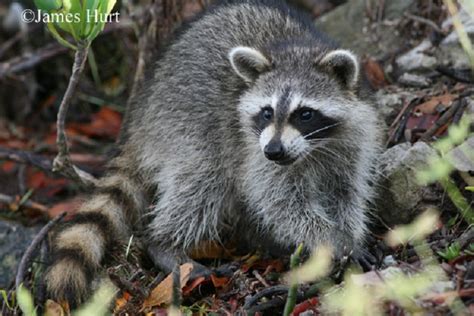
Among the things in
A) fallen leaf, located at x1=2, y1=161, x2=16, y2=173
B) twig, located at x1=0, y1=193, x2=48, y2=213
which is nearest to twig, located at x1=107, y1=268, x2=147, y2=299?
twig, located at x1=0, y1=193, x2=48, y2=213

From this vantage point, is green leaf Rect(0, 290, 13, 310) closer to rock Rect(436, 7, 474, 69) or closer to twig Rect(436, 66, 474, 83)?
twig Rect(436, 66, 474, 83)

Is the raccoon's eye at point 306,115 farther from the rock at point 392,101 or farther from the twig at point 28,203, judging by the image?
the twig at point 28,203

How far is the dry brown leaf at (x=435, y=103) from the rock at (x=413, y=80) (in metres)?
0.30

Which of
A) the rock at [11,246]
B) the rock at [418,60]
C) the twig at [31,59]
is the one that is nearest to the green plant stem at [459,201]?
the rock at [418,60]

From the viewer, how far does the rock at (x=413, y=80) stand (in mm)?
5363

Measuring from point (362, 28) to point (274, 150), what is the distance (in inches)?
99.5

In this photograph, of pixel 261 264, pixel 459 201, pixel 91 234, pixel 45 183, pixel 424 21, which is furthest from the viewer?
pixel 45 183

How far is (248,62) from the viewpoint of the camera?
14.4ft

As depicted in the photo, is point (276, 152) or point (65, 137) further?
point (65, 137)

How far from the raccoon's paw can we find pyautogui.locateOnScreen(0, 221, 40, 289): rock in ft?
2.67

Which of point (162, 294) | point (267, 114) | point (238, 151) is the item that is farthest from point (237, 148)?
point (162, 294)

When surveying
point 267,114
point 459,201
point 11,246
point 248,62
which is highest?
point 248,62

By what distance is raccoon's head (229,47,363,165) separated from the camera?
4070 millimetres

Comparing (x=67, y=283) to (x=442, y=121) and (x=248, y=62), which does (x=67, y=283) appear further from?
(x=442, y=121)
